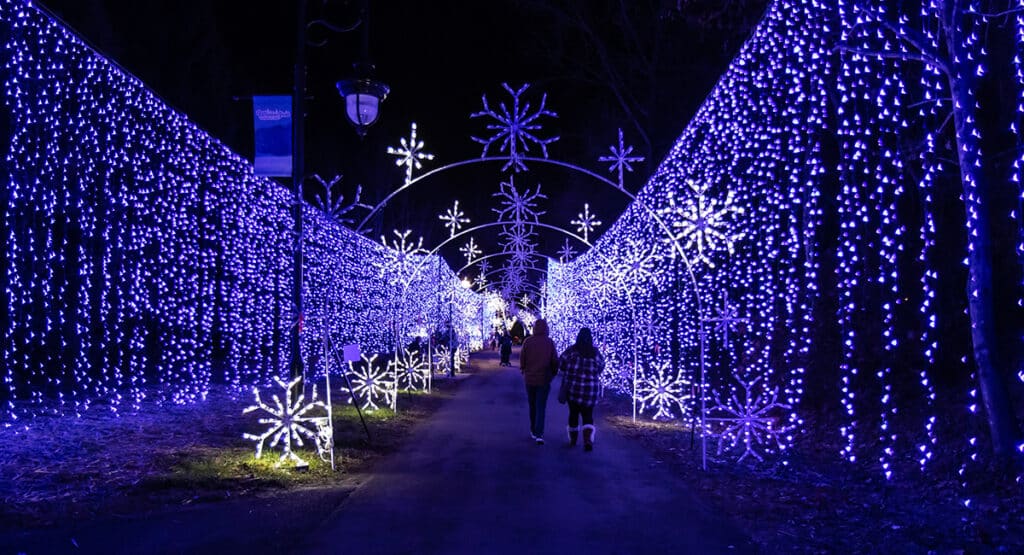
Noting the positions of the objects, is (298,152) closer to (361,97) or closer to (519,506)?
(361,97)

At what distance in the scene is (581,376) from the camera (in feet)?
36.9

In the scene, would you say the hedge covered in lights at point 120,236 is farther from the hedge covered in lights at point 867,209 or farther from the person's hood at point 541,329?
the hedge covered in lights at point 867,209

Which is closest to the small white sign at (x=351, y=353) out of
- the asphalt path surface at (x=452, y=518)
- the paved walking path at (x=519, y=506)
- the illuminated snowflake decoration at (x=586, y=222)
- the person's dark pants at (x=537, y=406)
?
the paved walking path at (x=519, y=506)

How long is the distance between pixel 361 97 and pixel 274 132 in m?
2.79

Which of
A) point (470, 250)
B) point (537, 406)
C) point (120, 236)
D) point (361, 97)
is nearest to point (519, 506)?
point (537, 406)

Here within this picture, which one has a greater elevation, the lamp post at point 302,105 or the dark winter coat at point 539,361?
the lamp post at point 302,105

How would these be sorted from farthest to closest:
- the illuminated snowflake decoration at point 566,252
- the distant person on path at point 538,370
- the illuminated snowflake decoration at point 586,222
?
1. the illuminated snowflake decoration at point 566,252
2. the illuminated snowflake decoration at point 586,222
3. the distant person on path at point 538,370

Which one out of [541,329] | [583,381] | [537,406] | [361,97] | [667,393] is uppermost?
[361,97]

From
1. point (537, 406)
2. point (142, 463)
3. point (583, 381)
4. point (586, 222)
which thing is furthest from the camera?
point (586, 222)

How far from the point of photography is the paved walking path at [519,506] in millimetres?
5934

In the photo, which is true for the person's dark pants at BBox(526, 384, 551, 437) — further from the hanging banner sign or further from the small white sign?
the hanging banner sign

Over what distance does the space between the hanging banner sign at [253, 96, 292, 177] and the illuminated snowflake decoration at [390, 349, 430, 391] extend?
7929mm

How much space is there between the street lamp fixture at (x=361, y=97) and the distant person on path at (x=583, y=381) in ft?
14.2

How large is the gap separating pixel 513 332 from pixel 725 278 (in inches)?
1480
